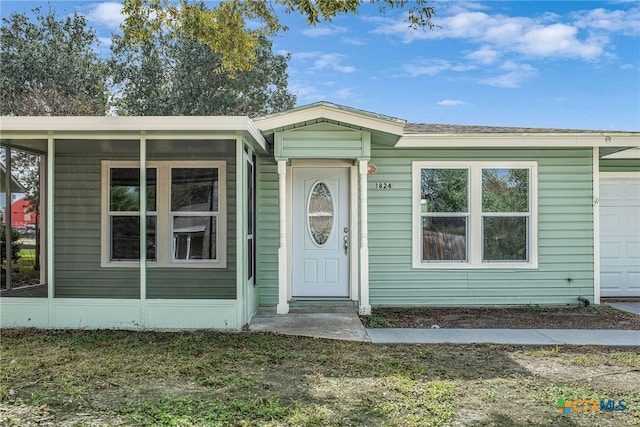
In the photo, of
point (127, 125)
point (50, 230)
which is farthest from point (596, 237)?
point (50, 230)

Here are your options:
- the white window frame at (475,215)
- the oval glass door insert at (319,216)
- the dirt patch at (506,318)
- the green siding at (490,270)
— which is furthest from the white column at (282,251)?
the white window frame at (475,215)

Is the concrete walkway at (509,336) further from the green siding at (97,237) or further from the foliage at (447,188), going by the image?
the foliage at (447,188)

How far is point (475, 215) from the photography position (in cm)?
718

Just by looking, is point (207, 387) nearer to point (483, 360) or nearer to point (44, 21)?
point (483, 360)

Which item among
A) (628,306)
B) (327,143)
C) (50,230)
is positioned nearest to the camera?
(50,230)

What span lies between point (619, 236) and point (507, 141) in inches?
116

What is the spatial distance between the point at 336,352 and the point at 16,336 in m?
3.61

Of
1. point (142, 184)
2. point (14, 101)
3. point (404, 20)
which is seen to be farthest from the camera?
point (14, 101)

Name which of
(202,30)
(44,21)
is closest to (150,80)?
(44,21)

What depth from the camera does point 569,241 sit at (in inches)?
285

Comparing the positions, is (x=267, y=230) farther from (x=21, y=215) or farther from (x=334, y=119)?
(x=21, y=215)

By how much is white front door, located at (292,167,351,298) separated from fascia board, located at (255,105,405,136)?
3.71 feet

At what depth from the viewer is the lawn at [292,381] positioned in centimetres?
319

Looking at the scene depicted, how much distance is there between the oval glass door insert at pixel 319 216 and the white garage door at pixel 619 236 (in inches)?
186
